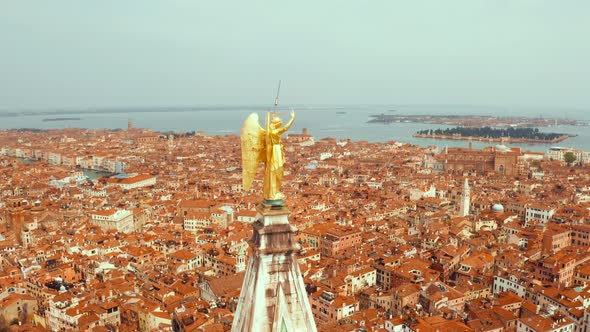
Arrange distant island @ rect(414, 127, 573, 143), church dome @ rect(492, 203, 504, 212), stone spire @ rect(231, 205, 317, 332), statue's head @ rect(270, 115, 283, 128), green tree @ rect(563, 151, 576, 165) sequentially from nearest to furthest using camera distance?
stone spire @ rect(231, 205, 317, 332) → statue's head @ rect(270, 115, 283, 128) → church dome @ rect(492, 203, 504, 212) → green tree @ rect(563, 151, 576, 165) → distant island @ rect(414, 127, 573, 143)

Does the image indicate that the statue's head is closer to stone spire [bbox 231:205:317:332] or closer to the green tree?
stone spire [bbox 231:205:317:332]

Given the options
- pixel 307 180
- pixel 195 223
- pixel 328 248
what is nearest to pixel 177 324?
pixel 328 248

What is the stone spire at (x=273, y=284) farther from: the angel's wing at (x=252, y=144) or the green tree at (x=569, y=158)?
the green tree at (x=569, y=158)

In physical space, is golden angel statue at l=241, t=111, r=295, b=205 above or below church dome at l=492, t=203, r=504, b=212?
above

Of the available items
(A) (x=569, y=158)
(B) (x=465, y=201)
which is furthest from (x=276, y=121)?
(A) (x=569, y=158)

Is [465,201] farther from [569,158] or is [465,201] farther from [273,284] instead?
[569,158]

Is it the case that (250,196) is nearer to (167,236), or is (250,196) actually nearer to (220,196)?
(220,196)

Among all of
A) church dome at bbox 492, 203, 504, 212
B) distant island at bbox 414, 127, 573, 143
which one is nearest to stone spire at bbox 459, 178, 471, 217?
church dome at bbox 492, 203, 504, 212
